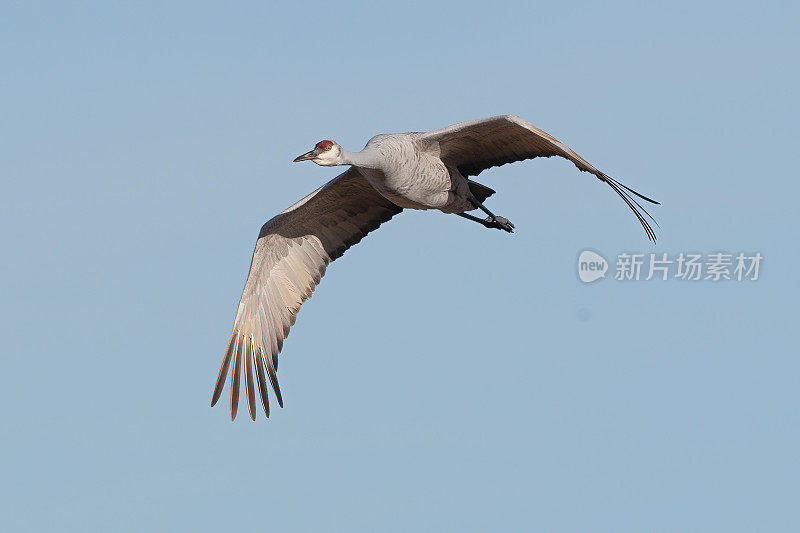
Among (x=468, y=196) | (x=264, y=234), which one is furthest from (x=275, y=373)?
(x=468, y=196)

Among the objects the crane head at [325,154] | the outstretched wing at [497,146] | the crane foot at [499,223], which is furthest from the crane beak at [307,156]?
the crane foot at [499,223]

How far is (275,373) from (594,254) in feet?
15.3

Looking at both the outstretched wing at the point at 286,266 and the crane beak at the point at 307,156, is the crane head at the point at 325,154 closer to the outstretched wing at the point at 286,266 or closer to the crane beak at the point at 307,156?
the crane beak at the point at 307,156

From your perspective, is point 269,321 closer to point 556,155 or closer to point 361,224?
point 361,224

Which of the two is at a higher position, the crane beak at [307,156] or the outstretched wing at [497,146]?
the outstretched wing at [497,146]

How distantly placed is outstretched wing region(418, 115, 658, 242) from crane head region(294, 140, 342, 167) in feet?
4.02

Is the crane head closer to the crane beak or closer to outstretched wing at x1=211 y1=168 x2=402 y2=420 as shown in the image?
the crane beak

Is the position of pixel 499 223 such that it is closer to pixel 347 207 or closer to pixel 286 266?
pixel 347 207

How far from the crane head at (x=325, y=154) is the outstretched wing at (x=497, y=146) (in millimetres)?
1227

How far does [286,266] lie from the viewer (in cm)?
1769

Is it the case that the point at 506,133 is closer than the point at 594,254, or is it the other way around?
the point at 506,133

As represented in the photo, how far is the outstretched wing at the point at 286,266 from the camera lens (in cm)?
1730

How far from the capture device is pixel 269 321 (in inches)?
696

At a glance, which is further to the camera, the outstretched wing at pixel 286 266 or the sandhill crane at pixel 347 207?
the outstretched wing at pixel 286 266
